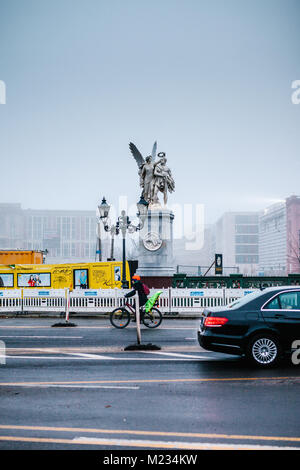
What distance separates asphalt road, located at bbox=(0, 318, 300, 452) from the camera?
5637mm

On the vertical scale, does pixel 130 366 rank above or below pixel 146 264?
below

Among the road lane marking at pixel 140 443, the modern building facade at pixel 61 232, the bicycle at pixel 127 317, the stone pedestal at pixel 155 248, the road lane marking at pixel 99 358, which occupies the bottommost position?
the road lane marking at pixel 99 358

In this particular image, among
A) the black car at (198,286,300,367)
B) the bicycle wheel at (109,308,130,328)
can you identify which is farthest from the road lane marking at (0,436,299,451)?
the bicycle wheel at (109,308,130,328)

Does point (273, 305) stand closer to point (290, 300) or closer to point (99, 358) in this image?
point (290, 300)

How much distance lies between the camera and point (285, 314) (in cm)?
985

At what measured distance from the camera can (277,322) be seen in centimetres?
974

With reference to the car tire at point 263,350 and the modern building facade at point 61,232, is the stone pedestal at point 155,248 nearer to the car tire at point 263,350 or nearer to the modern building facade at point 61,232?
the car tire at point 263,350

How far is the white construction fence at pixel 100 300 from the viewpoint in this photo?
2209 cm

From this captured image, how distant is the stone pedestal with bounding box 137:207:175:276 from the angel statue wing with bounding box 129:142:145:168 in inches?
181

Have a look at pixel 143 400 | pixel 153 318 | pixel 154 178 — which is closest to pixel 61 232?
pixel 154 178

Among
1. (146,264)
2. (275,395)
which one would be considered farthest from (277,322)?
(146,264)

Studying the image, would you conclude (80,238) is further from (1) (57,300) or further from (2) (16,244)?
(1) (57,300)

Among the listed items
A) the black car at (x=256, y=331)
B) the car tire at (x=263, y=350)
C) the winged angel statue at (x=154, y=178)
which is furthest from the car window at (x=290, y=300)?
the winged angel statue at (x=154, y=178)

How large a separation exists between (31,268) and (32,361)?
17380 millimetres
